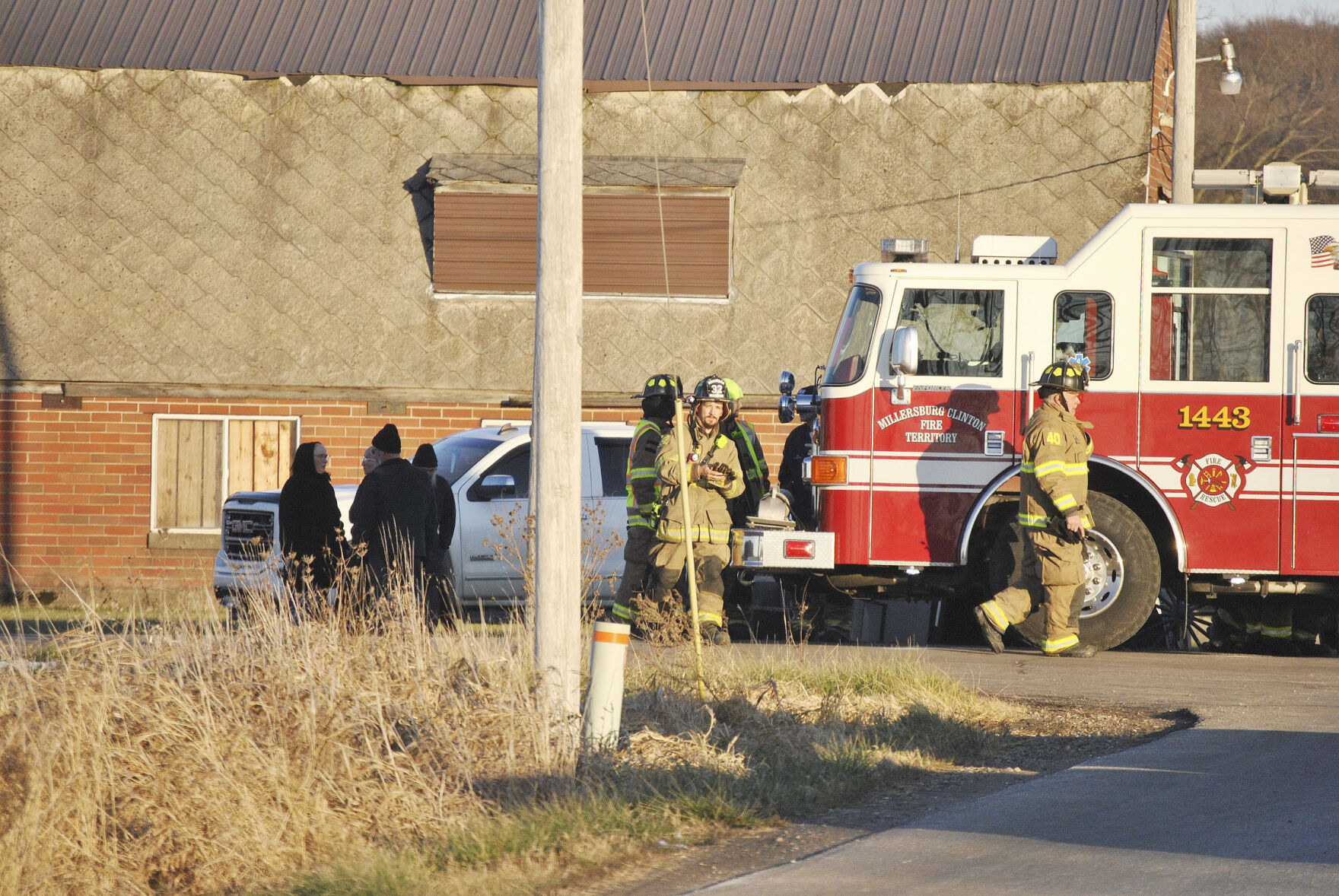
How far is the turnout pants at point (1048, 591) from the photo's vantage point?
9.52 metres

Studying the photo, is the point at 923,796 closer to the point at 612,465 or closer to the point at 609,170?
the point at 612,465

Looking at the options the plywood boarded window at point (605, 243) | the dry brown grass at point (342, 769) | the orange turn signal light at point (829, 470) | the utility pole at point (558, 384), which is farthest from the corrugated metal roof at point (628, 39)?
the dry brown grass at point (342, 769)

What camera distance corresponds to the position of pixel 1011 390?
10000mm

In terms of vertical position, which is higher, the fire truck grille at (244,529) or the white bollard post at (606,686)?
the fire truck grille at (244,529)

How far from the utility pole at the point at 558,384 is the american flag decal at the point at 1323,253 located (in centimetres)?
611

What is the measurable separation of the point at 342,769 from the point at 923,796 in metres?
2.30

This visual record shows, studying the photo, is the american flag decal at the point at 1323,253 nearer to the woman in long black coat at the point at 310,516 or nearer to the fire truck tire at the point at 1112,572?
the fire truck tire at the point at 1112,572

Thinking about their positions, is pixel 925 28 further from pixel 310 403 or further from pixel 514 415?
pixel 310 403

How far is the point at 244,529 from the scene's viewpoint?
39.4 feet

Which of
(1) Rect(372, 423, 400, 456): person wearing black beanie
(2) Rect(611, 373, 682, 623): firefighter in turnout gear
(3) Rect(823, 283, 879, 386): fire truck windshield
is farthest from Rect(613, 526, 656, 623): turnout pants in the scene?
(3) Rect(823, 283, 879, 386): fire truck windshield

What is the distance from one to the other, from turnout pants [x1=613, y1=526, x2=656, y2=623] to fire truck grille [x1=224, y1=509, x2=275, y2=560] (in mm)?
3486

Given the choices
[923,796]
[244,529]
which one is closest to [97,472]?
[244,529]

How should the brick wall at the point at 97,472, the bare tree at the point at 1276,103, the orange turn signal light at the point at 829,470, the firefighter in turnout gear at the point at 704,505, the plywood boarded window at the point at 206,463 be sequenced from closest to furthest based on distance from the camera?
the firefighter in turnout gear at the point at 704,505, the orange turn signal light at the point at 829,470, the brick wall at the point at 97,472, the plywood boarded window at the point at 206,463, the bare tree at the point at 1276,103

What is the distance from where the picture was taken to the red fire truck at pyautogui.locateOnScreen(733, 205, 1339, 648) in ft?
32.1
